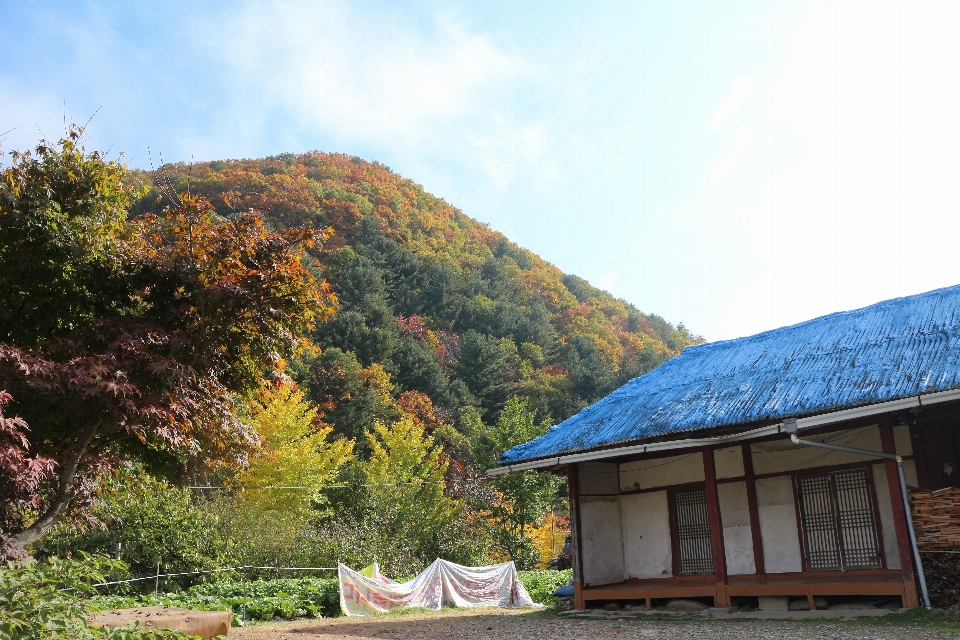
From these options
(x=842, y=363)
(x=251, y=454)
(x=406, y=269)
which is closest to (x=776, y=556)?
(x=842, y=363)

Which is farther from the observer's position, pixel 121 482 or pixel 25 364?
pixel 121 482

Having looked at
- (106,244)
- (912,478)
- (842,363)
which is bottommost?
(912,478)

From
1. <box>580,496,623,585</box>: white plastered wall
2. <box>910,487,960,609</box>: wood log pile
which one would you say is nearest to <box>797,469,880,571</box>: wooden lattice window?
<box>910,487,960,609</box>: wood log pile

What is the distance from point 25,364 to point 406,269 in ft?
159

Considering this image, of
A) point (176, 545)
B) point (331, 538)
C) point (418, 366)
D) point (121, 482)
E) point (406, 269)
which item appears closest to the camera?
point (121, 482)

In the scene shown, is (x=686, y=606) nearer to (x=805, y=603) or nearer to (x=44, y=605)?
(x=805, y=603)

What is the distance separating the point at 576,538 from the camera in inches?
531

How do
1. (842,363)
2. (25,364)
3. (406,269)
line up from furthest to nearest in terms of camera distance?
(406,269)
(842,363)
(25,364)

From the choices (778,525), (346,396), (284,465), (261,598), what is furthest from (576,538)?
(346,396)

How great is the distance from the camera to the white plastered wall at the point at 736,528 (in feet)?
40.1

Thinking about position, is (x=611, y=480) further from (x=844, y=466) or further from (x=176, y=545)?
(x=176, y=545)

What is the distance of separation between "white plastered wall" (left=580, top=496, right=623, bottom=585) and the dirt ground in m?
1.14

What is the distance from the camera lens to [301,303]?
27.4 ft

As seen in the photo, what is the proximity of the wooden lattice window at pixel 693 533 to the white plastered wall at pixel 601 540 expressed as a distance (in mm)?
1303
